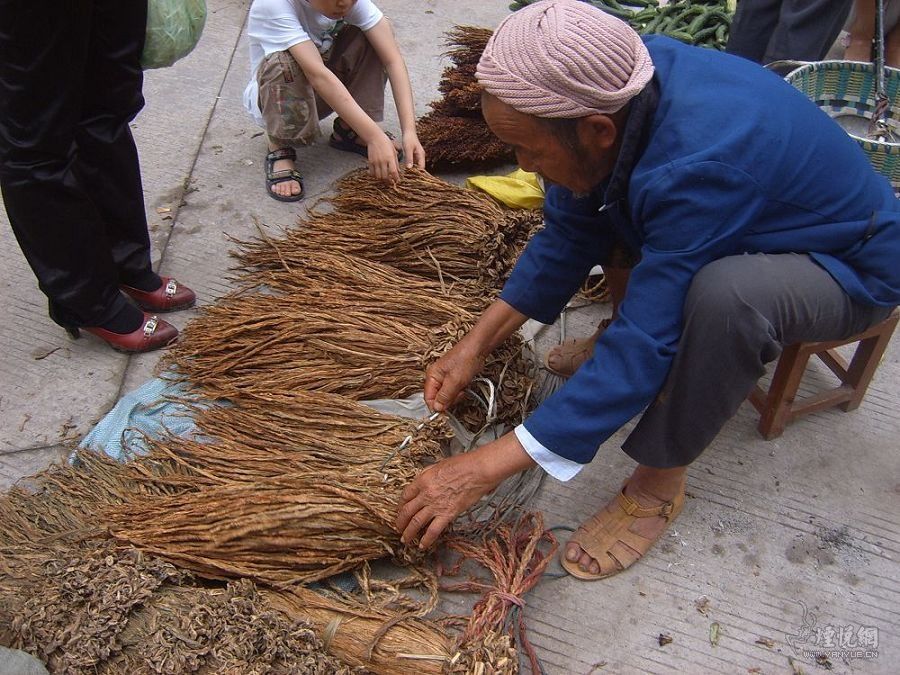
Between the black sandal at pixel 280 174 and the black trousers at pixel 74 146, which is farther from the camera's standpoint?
the black sandal at pixel 280 174

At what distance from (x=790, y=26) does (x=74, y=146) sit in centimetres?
282

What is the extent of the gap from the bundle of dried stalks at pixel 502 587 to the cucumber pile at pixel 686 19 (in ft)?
9.90

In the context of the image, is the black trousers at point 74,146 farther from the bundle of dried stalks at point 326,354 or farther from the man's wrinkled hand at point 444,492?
the man's wrinkled hand at point 444,492

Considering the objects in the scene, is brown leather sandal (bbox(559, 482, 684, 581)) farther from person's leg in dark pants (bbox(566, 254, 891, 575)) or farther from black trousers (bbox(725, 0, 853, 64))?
black trousers (bbox(725, 0, 853, 64))

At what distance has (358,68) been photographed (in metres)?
3.41

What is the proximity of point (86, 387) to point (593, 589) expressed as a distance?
160cm

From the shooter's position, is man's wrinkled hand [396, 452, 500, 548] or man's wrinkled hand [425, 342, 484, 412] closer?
man's wrinkled hand [396, 452, 500, 548]

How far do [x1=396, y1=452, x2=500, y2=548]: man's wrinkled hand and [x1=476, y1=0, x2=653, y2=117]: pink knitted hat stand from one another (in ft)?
2.37

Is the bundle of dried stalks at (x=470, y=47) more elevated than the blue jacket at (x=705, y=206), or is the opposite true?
the blue jacket at (x=705, y=206)

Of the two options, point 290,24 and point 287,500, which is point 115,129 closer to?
point 290,24

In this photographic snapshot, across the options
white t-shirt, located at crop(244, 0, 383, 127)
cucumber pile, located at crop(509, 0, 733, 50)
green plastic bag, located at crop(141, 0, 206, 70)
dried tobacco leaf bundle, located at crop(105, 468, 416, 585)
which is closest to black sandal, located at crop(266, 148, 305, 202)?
white t-shirt, located at crop(244, 0, 383, 127)

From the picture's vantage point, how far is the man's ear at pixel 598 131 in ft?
5.11

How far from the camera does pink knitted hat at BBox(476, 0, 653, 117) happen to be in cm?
148

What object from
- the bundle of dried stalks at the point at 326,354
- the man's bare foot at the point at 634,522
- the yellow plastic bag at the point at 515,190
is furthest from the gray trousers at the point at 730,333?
the yellow plastic bag at the point at 515,190
